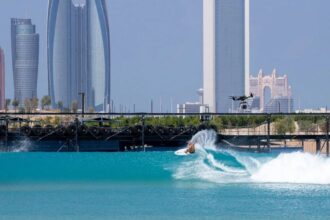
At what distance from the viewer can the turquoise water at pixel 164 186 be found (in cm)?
2394

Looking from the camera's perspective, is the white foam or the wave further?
the wave

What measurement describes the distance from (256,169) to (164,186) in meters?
5.70

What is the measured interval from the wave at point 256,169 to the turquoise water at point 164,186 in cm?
4

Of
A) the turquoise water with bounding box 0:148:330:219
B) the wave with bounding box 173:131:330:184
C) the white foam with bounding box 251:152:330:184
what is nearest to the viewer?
the turquoise water with bounding box 0:148:330:219

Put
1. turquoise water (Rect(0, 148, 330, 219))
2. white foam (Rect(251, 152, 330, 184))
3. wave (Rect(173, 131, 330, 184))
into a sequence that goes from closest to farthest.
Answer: turquoise water (Rect(0, 148, 330, 219)) → white foam (Rect(251, 152, 330, 184)) → wave (Rect(173, 131, 330, 184))

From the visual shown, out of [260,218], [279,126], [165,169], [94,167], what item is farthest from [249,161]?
[279,126]

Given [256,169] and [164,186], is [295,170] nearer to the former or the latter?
[256,169]

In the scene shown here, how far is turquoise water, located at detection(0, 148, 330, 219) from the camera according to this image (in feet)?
78.5

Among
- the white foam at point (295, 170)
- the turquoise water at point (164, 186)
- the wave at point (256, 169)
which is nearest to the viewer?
the turquoise water at point (164, 186)

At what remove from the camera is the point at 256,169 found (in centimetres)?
3709

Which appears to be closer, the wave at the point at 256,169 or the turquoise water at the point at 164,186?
the turquoise water at the point at 164,186

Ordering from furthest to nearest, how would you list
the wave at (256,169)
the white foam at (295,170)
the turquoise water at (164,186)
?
the wave at (256,169)
the white foam at (295,170)
the turquoise water at (164,186)

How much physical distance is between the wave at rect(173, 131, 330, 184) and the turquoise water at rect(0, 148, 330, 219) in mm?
37

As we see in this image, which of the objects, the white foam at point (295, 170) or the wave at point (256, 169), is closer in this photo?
the white foam at point (295, 170)
